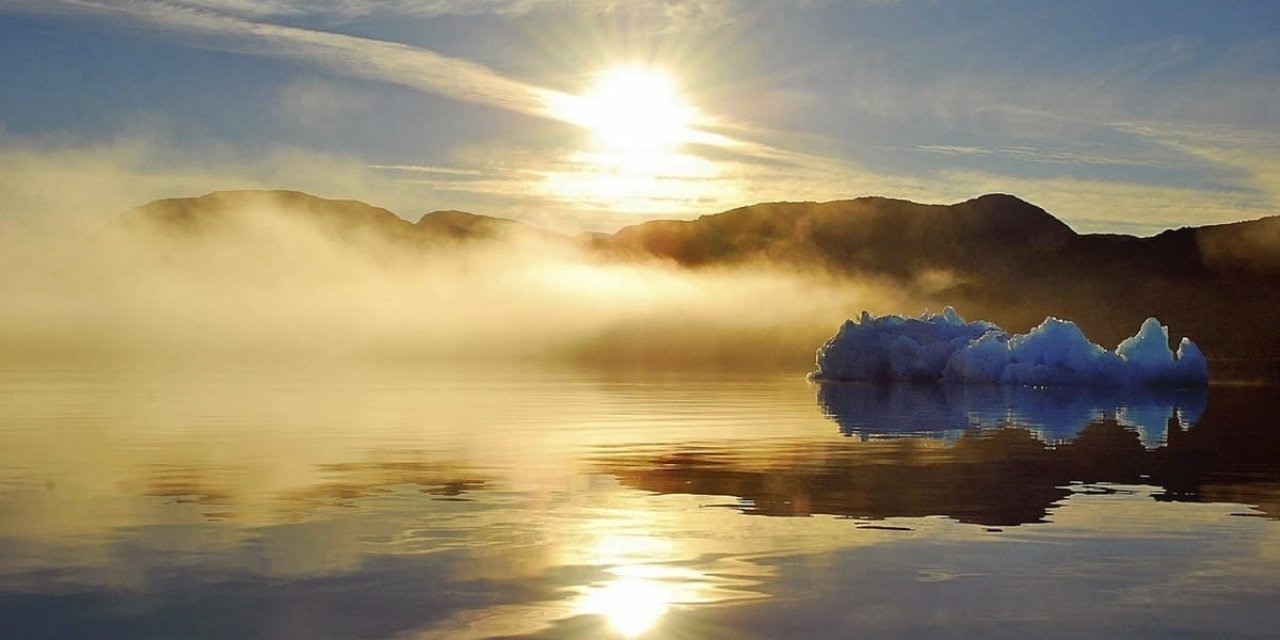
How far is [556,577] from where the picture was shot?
14523mm

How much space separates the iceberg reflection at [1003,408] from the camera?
144 feet

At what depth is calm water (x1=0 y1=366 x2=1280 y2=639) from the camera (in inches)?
498

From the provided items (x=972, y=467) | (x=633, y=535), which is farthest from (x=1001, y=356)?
(x=633, y=535)

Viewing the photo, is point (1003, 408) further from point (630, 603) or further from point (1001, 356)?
point (630, 603)

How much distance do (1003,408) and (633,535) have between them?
146 feet

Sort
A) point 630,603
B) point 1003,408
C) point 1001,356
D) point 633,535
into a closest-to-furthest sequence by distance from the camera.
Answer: point 630,603 < point 633,535 < point 1003,408 < point 1001,356

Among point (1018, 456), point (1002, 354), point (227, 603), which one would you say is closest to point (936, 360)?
point (1002, 354)

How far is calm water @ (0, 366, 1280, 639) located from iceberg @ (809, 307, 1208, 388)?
148ft

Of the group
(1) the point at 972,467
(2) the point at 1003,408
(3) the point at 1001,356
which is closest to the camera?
(1) the point at 972,467

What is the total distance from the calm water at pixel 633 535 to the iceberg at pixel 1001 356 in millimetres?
44978

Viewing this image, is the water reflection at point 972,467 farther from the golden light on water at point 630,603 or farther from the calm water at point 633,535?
the golden light on water at point 630,603

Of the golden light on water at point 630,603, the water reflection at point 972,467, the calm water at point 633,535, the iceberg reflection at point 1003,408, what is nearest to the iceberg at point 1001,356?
the iceberg reflection at point 1003,408

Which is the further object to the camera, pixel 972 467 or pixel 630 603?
pixel 972 467

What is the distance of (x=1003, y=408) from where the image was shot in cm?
5888
